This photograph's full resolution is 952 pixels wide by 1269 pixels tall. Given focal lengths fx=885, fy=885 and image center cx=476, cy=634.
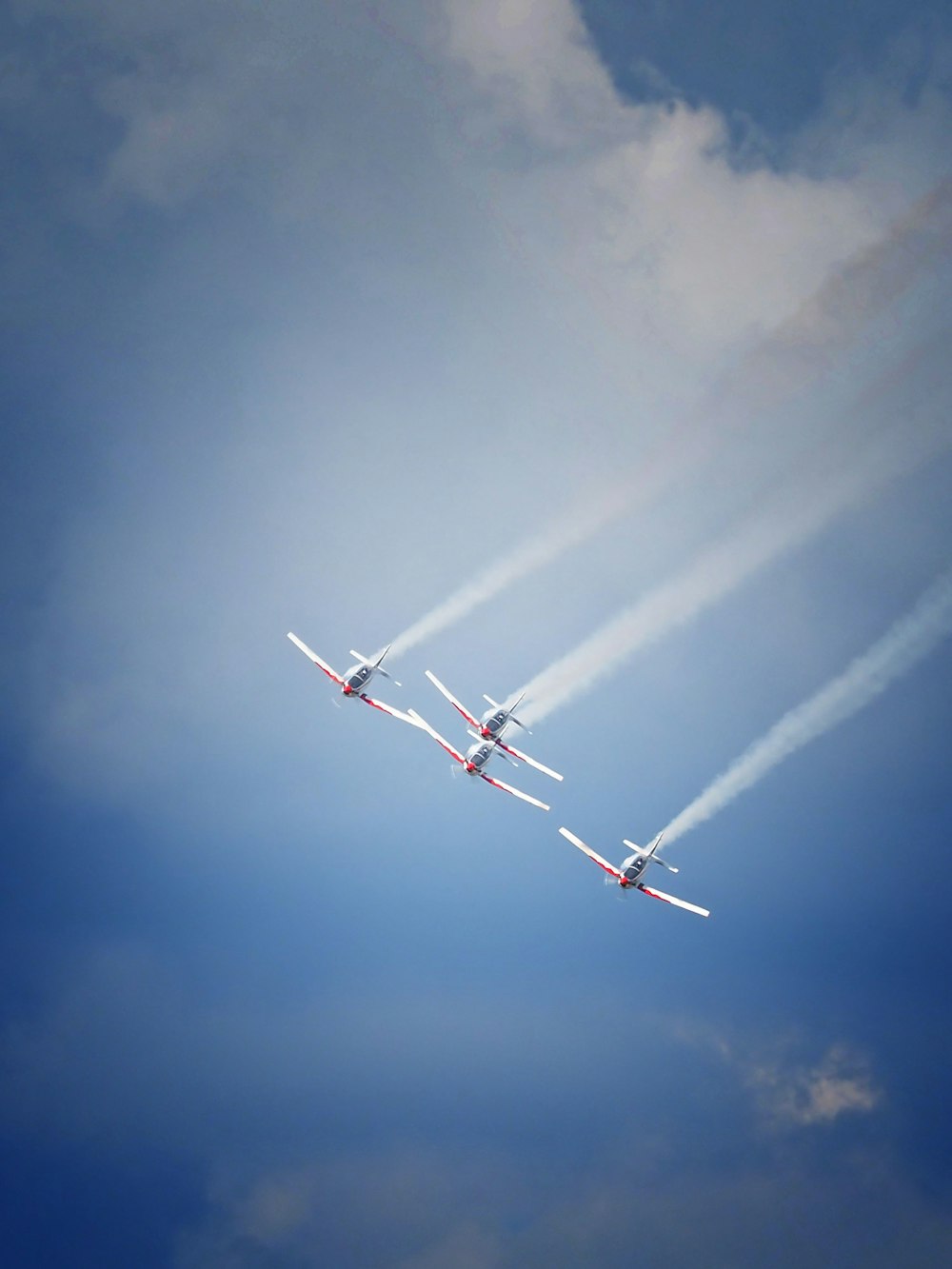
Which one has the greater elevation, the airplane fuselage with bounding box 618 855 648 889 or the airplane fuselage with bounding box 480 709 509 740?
the airplane fuselage with bounding box 480 709 509 740

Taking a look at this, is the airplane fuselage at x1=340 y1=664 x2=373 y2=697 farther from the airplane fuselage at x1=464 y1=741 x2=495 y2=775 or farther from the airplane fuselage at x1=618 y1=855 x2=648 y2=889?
the airplane fuselage at x1=618 y1=855 x2=648 y2=889

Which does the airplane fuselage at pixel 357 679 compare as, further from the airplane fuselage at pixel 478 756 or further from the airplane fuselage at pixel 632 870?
the airplane fuselage at pixel 632 870

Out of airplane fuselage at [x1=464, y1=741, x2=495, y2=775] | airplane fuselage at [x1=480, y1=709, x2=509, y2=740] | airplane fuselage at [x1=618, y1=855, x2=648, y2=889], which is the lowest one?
airplane fuselage at [x1=618, y1=855, x2=648, y2=889]

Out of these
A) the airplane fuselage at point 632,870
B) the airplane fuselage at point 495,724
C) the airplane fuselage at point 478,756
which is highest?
the airplane fuselage at point 495,724

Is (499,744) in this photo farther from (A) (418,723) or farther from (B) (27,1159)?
(B) (27,1159)

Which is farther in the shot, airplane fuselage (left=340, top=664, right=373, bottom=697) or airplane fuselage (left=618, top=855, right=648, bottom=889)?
airplane fuselage (left=340, top=664, right=373, bottom=697)

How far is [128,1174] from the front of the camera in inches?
4872

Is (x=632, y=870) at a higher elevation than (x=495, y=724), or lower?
lower

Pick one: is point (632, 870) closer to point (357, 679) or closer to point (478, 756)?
point (478, 756)

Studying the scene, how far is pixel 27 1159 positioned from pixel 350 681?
104283 millimetres

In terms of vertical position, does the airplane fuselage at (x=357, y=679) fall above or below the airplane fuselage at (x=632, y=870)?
above

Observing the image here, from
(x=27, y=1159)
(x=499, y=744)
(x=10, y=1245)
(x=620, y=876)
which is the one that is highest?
(x=499, y=744)

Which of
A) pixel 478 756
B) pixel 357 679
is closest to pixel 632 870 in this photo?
pixel 478 756

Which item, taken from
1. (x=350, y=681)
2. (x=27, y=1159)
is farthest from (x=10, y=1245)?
(x=350, y=681)
